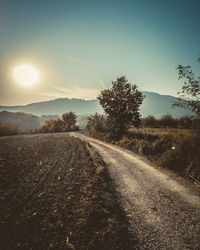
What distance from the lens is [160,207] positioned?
153 inches

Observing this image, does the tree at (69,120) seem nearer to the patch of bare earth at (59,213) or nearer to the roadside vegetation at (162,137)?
the roadside vegetation at (162,137)

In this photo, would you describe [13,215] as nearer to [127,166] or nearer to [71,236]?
[71,236]

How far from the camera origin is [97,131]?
2250 centimetres

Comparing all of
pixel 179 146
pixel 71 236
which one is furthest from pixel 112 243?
pixel 179 146

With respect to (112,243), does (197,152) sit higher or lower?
higher

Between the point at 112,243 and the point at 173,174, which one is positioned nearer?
the point at 112,243

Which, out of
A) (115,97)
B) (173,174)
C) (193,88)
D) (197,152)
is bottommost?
(173,174)

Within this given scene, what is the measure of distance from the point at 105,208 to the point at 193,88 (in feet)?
25.8

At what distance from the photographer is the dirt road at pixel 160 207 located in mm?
2807

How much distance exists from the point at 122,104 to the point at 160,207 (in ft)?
45.2

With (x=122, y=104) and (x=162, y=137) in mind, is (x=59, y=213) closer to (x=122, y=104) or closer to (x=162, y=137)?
(x=162, y=137)

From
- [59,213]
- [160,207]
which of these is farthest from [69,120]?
[160,207]

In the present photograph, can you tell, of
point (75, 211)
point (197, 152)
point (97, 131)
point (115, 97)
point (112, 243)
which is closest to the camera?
point (112, 243)

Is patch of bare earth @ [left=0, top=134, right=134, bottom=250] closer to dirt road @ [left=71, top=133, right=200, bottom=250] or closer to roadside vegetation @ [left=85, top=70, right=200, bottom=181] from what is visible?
dirt road @ [left=71, top=133, right=200, bottom=250]
